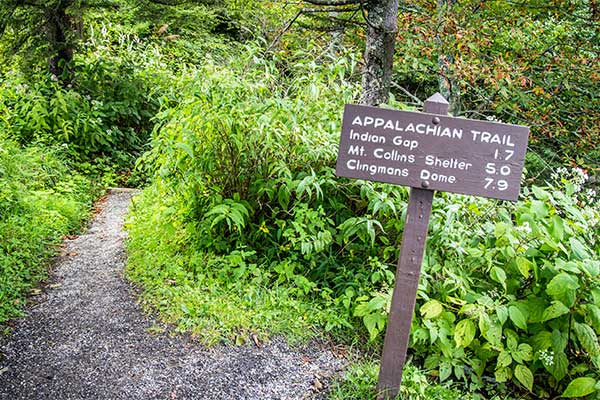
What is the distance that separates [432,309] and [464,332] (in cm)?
25

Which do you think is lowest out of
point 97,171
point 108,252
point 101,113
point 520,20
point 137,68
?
point 108,252

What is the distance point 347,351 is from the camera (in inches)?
130

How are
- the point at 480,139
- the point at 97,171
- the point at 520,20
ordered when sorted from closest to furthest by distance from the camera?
the point at 480,139 < the point at 520,20 < the point at 97,171

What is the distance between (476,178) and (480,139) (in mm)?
211

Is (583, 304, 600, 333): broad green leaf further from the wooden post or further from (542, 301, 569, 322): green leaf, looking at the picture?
the wooden post

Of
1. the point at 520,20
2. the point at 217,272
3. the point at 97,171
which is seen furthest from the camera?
→ the point at 97,171

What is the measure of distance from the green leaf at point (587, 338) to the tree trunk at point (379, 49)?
Result: 2713 mm

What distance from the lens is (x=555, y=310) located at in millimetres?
2914

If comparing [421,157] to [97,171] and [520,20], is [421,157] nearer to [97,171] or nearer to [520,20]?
[520,20]

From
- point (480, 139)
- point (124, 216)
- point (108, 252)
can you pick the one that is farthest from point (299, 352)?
point (124, 216)

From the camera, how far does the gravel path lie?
9.05ft

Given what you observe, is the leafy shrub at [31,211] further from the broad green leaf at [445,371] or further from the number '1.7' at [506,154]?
the number '1.7' at [506,154]

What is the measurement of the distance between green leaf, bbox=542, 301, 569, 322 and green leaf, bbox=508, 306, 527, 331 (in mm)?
141

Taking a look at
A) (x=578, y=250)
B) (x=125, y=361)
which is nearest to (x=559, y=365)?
(x=578, y=250)
